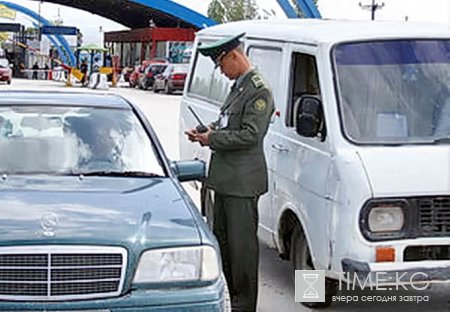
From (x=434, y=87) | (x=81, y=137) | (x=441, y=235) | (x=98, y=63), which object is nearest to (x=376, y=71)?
(x=434, y=87)

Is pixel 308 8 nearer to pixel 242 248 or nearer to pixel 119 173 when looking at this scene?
pixel 242 248

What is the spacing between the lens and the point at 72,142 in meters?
5.67

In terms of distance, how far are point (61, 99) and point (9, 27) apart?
70.8 meters

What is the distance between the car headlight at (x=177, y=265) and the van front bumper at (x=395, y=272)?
144 cm

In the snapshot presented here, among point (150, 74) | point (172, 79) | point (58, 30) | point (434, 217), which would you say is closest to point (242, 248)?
point (434, 217)

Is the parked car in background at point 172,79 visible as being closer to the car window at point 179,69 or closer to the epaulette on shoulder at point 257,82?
the car window at point 179,69

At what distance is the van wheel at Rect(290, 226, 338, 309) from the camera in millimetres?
6297

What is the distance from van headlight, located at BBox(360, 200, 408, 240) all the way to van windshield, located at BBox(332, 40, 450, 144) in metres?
0.53

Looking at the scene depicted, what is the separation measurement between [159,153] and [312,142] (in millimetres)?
1142

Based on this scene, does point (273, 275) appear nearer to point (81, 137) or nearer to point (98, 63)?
point (81, 137)

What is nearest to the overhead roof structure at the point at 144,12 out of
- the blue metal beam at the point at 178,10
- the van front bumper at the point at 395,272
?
the blue metal beam at the point at 178,10

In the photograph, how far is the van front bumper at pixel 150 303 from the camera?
13.3 feet

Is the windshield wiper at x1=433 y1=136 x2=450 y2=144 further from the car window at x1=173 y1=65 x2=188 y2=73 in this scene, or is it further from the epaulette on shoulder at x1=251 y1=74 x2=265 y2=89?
the car window at x1=173 y1=65 x2=188 y2=73

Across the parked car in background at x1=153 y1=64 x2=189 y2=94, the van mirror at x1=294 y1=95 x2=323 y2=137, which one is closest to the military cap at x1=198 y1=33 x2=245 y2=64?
the van mirror at x1=294 y1=95 x2=323 y2=137
